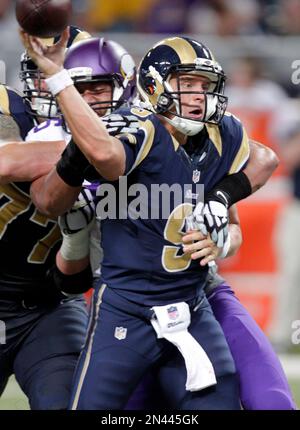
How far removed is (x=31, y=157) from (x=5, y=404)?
7.37 feet

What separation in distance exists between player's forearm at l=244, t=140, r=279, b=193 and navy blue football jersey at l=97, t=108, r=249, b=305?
0.24m

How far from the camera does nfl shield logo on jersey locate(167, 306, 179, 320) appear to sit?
3.60m

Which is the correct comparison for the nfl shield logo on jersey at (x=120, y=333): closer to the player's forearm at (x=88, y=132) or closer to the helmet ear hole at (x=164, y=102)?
the player's forearm at (x=88, y=132)

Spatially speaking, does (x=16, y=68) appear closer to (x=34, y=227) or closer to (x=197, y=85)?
(x=34, y=227)

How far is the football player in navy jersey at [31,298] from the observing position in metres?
3.95

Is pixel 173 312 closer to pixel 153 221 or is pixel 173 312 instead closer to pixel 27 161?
pixel 153 221

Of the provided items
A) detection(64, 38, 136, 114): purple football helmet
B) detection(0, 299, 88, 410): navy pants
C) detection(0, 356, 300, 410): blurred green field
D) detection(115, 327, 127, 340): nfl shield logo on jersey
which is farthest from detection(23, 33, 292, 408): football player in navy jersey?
detection(0, 356, 300, 410): blurred green field

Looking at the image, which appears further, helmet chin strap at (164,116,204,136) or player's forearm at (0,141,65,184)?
player's forearm at (0,141,65,184)

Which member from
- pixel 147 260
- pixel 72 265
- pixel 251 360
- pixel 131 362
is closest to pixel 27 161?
pixel 72 265

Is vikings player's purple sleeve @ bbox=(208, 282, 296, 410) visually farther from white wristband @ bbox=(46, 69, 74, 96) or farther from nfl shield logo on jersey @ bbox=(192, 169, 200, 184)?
white wristband @ bbox=(46, 69, 74, 96)

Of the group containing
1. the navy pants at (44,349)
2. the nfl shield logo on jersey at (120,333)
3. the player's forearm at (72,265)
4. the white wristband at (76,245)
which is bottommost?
the navy pants at (44,349)

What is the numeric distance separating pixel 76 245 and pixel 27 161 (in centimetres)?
35

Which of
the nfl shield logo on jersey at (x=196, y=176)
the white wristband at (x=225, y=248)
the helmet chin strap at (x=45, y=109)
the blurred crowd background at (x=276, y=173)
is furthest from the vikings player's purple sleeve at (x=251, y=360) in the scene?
the blurred crowd background at (x=276, y=173)

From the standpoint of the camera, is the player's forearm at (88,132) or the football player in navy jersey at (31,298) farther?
the football player in navy jersey at (31,298)
